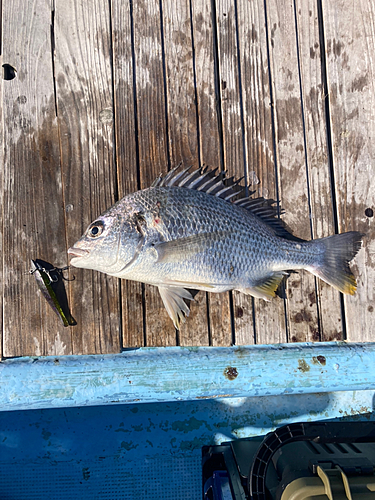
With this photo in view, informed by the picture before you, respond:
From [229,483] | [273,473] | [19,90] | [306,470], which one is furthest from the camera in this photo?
[19,90]

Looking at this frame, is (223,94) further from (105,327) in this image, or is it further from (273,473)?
(273,473)

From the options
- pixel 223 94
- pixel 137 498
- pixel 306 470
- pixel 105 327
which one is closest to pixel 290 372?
pixel 306 470

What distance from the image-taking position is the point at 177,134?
105 inches

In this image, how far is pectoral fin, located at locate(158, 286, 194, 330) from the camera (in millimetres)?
2432

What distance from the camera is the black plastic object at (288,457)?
2.09 meters

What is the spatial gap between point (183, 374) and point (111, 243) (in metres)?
1.13

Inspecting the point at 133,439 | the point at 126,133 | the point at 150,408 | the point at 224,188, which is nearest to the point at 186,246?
the point at 224,188

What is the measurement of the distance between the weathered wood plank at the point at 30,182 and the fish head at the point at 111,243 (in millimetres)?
404

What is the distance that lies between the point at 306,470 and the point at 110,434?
1.56 meters

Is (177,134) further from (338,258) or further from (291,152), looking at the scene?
(338,258)

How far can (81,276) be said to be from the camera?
2545mm

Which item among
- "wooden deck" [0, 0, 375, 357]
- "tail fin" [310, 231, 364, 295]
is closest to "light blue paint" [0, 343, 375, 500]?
"wooden deck" [0, 0, 375, 357]

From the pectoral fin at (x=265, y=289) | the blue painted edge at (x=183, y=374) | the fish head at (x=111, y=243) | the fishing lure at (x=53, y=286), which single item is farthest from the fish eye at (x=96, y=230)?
the pectoral fin at (x=265, y=289)

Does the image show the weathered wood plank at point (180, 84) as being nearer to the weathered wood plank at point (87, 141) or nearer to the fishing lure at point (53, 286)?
the weathered wood plank at point (87, 141)
